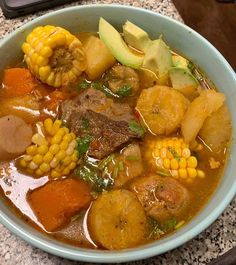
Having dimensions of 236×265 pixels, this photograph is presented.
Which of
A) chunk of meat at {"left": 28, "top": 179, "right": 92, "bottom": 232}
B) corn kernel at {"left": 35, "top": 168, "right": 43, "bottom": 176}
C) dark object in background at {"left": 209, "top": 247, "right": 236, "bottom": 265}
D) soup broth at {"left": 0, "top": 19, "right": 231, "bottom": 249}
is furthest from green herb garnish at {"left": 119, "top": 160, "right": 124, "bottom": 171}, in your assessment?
dark object in background at {"left": 209, "top": 247, "right": 236, "bottom": 265}

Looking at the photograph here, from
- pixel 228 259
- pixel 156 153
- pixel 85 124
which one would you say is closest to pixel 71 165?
pixel 85 124

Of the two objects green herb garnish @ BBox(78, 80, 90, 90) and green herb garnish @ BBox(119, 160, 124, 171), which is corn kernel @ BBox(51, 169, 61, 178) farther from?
green herb garnish @ BBox(78, 80, 90, 90)

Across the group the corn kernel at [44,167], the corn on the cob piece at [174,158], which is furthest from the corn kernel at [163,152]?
the corn kernel at [44,167]

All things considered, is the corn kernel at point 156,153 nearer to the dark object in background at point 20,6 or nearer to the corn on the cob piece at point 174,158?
the corn on the cob piece at point 174,158

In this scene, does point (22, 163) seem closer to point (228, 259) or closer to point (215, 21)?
point (228, 259)

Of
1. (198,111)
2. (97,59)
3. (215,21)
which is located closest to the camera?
(198,111)

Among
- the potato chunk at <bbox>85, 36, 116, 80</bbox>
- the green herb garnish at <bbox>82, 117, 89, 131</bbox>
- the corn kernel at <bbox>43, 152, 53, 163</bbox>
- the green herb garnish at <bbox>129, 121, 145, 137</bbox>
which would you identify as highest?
the potato chunk at <bbox>85, 36, 116, 80</bbox>
